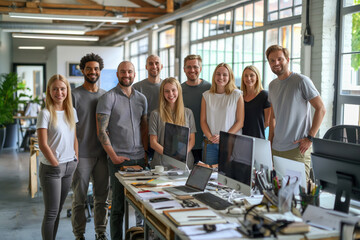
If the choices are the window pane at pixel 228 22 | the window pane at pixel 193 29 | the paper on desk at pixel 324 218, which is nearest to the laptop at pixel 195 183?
the paper on desk at pixel 324 218

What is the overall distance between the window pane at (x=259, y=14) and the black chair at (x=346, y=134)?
417cm

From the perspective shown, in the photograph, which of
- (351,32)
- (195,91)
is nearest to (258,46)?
(351,32)

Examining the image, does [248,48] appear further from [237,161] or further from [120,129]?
[237,161]

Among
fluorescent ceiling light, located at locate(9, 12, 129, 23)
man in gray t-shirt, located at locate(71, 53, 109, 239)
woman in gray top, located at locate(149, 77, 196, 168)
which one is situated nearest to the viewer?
woman in gray top, located at locate(149, 77, 196, 168)

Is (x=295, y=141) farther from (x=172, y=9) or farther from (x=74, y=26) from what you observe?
(x=74, y=26)

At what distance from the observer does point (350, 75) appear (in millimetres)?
5090

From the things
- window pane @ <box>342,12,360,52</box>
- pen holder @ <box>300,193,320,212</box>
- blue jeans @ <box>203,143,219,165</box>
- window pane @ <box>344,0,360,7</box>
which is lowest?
pen holder @ <box>300,193,320,212</box>

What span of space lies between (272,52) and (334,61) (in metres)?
1.89

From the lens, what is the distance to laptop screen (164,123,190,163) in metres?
3.36

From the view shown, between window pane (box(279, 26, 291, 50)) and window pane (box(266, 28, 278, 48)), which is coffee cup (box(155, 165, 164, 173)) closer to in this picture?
window pane (box(279, 26, 291, 50))

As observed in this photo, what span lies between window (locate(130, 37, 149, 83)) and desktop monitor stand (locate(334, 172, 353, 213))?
37.8ft

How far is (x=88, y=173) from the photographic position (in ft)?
12.8

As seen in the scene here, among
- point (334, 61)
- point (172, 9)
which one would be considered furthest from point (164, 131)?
point (172, 9)

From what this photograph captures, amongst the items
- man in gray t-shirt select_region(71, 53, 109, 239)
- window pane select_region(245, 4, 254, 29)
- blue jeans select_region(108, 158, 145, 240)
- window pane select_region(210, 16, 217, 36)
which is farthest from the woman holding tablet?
window pane select_region(210, 16, 217, 36)
